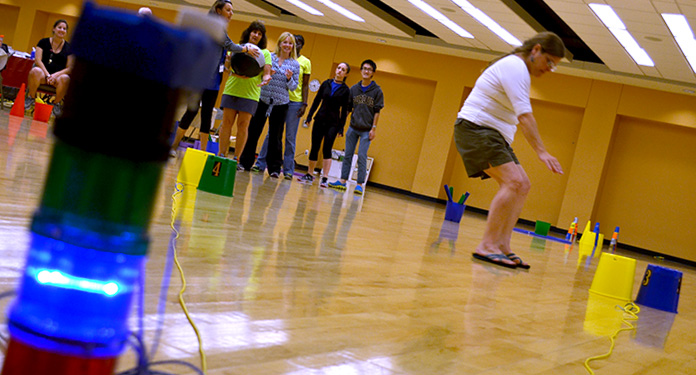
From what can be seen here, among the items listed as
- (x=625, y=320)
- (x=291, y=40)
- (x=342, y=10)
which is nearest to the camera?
(x=625, y=320)

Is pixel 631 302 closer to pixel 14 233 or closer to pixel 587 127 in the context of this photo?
pixel 14 233

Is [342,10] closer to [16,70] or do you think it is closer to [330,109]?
[330,109]

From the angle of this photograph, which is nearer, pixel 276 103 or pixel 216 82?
pixel 216 82

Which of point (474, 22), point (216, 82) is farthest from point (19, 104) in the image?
point (474, 22)

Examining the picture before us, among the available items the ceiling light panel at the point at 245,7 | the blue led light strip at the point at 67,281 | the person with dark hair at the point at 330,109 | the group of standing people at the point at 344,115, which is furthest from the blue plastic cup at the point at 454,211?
the ceiling light panel at the point at 245,7

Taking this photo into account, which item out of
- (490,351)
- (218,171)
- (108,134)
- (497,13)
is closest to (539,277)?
(218,171)

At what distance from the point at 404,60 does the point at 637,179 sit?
5099mm

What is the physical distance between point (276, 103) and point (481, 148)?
330 cm

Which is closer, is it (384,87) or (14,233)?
(14,233)

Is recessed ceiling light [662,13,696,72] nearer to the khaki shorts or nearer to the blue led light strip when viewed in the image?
the khaki shorts

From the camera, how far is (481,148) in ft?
12.1

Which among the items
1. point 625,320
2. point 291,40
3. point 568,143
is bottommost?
point 625,320

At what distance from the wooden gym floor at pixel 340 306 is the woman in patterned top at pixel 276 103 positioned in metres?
3.06

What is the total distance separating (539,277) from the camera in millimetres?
3672
